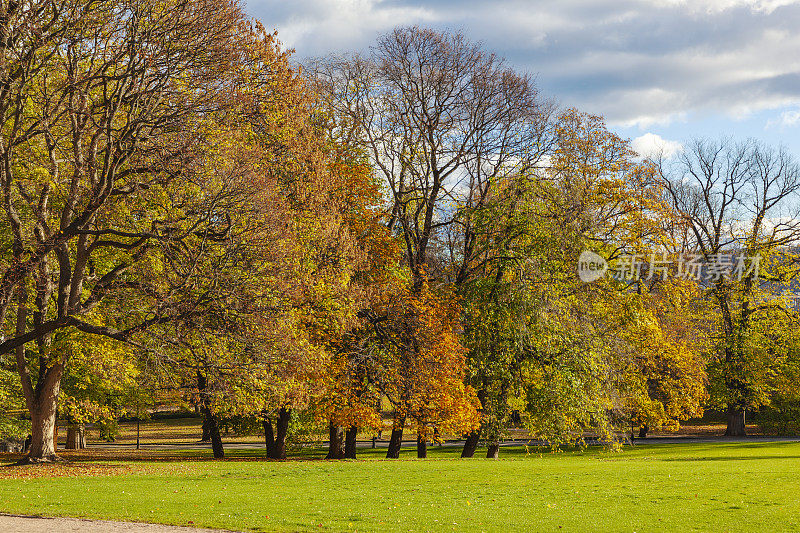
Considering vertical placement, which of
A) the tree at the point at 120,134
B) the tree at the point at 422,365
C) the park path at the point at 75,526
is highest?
the tree at the point at 120,134

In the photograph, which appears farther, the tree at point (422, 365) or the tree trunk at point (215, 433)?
the tree trunk at point (215, 433)

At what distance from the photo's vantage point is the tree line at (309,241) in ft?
56.0

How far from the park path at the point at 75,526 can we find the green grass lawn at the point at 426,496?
0.56 meters

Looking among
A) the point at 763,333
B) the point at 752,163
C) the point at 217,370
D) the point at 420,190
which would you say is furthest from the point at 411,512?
the point at 752,163

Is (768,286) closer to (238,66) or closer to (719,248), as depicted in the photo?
(719,248)

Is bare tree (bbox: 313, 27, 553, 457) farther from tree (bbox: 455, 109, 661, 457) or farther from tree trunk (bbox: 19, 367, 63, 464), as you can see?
tree trunk (bbox: 19, 367, 63, 464)

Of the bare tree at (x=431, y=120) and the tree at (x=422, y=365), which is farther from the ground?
the bare tree at (x=431, y=120)

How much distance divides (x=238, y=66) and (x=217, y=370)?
26.5 ft

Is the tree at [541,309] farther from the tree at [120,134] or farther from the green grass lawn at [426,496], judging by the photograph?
the tree at [120,134]

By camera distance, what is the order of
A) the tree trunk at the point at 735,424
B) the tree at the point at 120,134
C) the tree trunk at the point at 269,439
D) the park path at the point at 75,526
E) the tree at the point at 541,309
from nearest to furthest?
the park path at the point at 75,526 < the tree at the point at 120,134 < the tree at the point at 541,309 < the tree trunk at the point at 269,439 < the tree trunk at the point at 735,424

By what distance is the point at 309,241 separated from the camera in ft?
74.6

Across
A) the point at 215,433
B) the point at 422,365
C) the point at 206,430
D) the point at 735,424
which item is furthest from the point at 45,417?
the point at 735,424

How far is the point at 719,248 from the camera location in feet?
156

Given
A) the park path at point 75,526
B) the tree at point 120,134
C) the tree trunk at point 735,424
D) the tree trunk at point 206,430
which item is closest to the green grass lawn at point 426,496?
the park path at point 75,526
